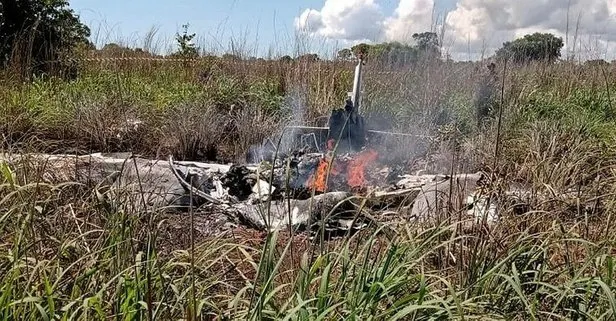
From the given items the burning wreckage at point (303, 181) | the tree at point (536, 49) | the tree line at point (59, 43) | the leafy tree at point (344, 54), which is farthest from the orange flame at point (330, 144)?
the tree at point (536, 49)

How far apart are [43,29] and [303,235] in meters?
6.71

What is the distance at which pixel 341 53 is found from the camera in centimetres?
988

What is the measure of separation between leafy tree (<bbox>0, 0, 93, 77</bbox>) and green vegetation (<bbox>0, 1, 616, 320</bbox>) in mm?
222

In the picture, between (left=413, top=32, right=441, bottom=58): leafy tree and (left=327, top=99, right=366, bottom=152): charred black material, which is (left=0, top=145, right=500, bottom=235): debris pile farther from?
(left=413, top=32, right=441, bottom=58): leafy tree

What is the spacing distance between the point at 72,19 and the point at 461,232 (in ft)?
28.2

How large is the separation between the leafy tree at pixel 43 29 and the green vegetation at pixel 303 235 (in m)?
0.22

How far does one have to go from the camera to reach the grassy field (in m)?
1.89

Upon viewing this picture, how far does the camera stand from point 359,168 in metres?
5.02

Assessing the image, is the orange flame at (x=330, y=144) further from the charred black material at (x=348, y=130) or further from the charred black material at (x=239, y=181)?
the charred black material at (x=239, y=181)

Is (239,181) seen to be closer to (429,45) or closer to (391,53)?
(429,45)

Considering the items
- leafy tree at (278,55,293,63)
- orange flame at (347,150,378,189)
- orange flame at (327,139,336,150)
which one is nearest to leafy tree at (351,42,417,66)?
leafy tree at (278,55,293,63)

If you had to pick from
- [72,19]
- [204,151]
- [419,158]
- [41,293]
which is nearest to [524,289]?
[41,293]

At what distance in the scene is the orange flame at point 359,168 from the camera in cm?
483

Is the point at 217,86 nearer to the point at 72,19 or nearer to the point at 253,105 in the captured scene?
the point at 253,105
